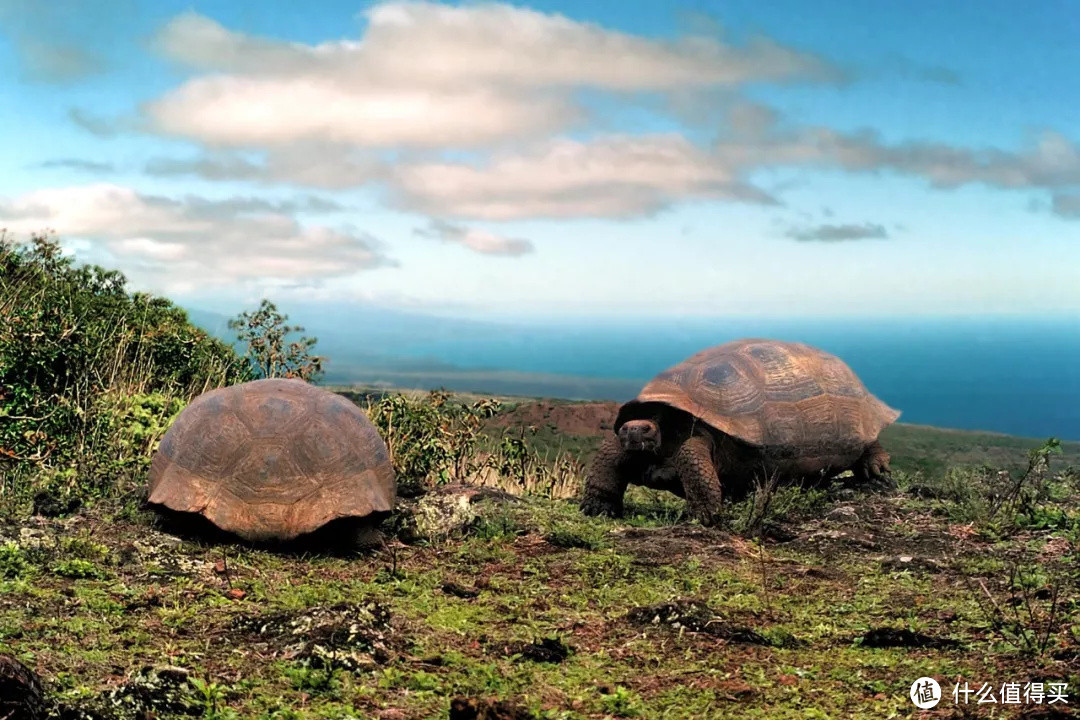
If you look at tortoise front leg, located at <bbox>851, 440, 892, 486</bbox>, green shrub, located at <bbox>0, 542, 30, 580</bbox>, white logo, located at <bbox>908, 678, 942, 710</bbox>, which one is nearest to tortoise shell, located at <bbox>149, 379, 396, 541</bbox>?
green shrub, located at <bbox>0, 542, 30, 580</bbox>

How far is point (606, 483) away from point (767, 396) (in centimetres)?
196

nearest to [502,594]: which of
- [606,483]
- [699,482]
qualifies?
[699,482]

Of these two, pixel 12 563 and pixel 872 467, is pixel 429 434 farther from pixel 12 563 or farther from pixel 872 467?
pixel 12 563

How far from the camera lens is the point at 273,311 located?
49.8ft

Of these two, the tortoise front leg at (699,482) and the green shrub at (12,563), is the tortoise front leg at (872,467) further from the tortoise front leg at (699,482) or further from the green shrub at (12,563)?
the green shrub at (12,563)

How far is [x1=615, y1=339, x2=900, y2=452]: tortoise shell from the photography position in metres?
11.0

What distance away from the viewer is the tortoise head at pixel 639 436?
10.9 m

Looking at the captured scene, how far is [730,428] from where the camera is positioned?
430 inches

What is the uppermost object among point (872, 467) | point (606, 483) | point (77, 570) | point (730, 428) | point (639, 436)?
point (730, 428)

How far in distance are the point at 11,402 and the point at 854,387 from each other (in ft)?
31.8

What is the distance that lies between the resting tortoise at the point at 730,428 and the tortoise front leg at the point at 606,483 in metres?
0.01

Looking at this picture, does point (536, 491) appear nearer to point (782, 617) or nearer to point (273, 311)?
point (273, 311)

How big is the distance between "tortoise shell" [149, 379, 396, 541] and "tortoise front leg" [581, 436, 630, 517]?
3.02 metres

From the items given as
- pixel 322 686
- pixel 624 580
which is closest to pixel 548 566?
pixel 624 580
